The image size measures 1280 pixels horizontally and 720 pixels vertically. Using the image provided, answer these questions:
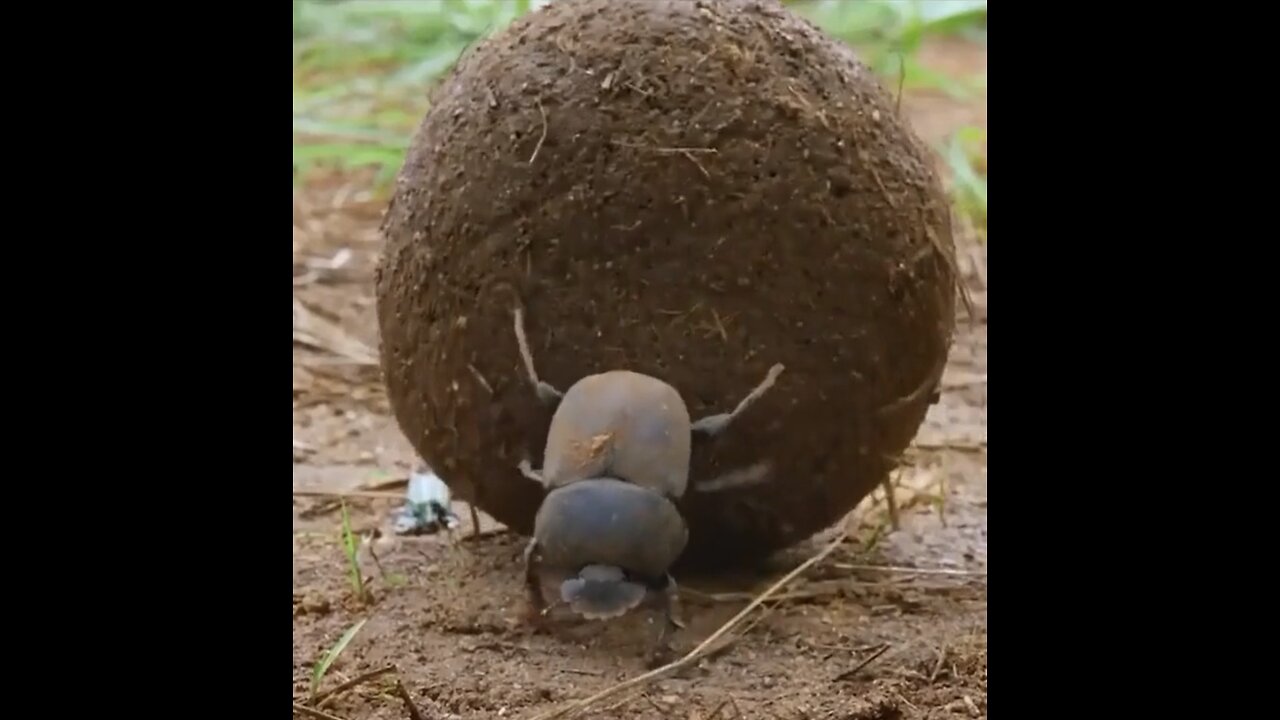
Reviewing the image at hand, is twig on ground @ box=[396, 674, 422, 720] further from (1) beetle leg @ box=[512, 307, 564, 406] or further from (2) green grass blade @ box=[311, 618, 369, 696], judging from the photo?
(1) beetle leg @ box=[512, 307, 564, 406]

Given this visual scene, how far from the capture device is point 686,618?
2961 millimetres

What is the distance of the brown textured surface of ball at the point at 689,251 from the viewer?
2.90m

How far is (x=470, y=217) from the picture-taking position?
9.84 ft

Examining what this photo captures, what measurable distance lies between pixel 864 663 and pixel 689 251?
89cm

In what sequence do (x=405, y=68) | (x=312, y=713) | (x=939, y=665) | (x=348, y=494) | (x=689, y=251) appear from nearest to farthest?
(x=312, y=713) → (x=939, y=665) → (x=689, y=251) → (x=348, y=494) → (x=405, y=68)

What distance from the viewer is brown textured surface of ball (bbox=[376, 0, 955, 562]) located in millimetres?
2900

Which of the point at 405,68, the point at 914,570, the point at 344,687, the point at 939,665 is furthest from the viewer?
the point at 405,68

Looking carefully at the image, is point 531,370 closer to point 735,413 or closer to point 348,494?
point 735,413

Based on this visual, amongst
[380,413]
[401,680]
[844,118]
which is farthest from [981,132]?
[401,680]

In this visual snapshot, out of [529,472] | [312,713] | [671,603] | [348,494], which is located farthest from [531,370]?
[348,494]

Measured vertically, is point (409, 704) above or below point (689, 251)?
below

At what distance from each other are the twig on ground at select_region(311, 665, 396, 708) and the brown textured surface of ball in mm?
576

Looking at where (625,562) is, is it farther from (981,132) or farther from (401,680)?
(981,132)
